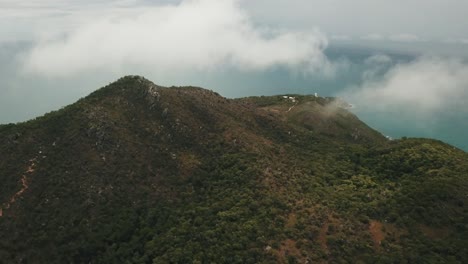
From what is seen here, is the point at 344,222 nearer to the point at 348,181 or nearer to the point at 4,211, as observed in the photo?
the point at 348,181

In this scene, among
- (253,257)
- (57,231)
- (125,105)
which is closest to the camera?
(253,257)

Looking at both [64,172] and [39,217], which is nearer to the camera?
[39,217]

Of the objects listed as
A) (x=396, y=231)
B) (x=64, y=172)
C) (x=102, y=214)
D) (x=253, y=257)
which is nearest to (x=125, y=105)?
(x=64, y=172)

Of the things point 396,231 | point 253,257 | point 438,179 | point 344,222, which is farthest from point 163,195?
point 438,179

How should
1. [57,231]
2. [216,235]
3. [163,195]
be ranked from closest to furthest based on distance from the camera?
[216,235] < [57,231] < [163,195]

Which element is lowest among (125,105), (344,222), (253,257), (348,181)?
(253,257)

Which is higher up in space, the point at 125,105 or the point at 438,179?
the point at 125,105
